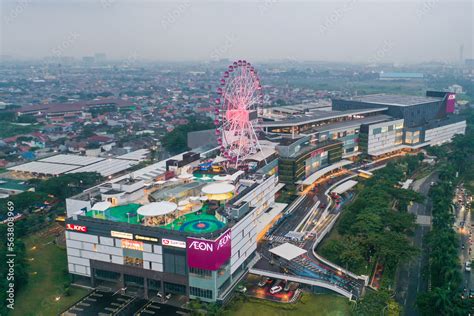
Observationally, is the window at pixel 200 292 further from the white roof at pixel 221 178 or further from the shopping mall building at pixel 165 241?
the white roof at pixel 221 178

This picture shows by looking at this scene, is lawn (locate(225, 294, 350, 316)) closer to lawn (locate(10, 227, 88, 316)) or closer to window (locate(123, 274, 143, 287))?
window (locate(123, 274, 143, 287))

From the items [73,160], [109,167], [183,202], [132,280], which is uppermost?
[183,202]

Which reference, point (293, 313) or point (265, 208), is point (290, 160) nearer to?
point (265, 208)

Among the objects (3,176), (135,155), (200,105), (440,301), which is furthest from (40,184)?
(200,105)

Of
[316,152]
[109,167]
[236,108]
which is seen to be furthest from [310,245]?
[109,167]

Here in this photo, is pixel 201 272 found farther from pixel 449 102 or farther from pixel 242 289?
pixel 449 102

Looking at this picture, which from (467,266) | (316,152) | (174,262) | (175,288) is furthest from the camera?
(316,152)
